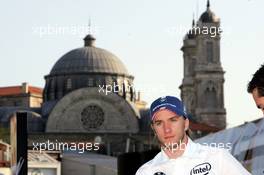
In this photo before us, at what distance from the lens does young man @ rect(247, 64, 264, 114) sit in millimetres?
3628

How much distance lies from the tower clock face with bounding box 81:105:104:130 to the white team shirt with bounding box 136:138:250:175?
10031 centimetres

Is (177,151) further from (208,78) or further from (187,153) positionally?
(208,78)

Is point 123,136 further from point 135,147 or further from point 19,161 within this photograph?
point 19,161

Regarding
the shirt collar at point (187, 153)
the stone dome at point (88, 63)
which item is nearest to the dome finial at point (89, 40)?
the stone dome at point (88, 63)

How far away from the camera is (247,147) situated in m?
9.58

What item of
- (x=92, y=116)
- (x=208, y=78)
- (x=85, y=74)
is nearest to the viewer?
(x=92, y=116)

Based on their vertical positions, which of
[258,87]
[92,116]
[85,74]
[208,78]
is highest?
[85,74]

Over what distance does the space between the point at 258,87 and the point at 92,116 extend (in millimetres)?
100727

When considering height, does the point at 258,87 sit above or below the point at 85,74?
below

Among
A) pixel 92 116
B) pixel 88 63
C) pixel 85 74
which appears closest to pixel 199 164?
pixel 92 116

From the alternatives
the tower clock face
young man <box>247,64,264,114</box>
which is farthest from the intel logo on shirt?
the tower clock face

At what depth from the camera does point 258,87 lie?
365 centimetres

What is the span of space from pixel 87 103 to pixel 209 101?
1543 cm

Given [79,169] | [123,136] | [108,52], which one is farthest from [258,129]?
[108,52]
